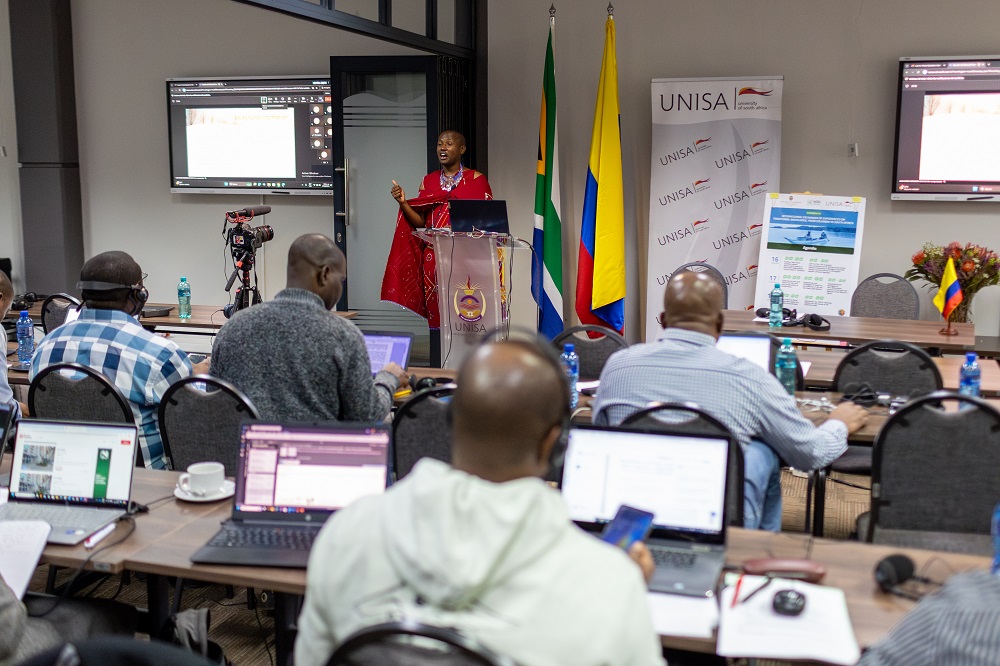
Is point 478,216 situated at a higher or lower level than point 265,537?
higher

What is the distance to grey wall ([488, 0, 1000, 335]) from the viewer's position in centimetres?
685

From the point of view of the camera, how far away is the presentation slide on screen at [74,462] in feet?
8.44

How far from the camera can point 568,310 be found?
7.89 m

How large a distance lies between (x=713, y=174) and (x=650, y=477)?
519 cm

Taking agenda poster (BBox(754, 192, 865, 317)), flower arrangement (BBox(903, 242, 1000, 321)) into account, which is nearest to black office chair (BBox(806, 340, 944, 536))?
flower arrangement (BBox(903, 242, 1000, 321))

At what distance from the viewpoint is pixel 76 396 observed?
3.48 metres

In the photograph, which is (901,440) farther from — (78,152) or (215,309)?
(78,152)

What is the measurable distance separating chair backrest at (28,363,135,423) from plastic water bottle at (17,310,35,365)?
1.42 metres

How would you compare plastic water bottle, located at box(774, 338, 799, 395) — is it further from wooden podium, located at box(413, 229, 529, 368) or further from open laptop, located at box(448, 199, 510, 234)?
open laptop, located at box(448, 199, 510, 234)

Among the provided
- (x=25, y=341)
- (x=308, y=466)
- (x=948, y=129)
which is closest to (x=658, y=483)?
(x=308, y=466)

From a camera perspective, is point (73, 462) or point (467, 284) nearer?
point (73, 462)

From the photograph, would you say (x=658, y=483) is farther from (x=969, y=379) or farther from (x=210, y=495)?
(x=969, y=379)

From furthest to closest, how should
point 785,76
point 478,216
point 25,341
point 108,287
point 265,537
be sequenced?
point 785,76
point 478,216
point 25,341
point 108,287
point 265,537

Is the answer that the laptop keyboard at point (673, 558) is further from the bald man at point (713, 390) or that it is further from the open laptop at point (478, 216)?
the open laptop at point (478, 216)
